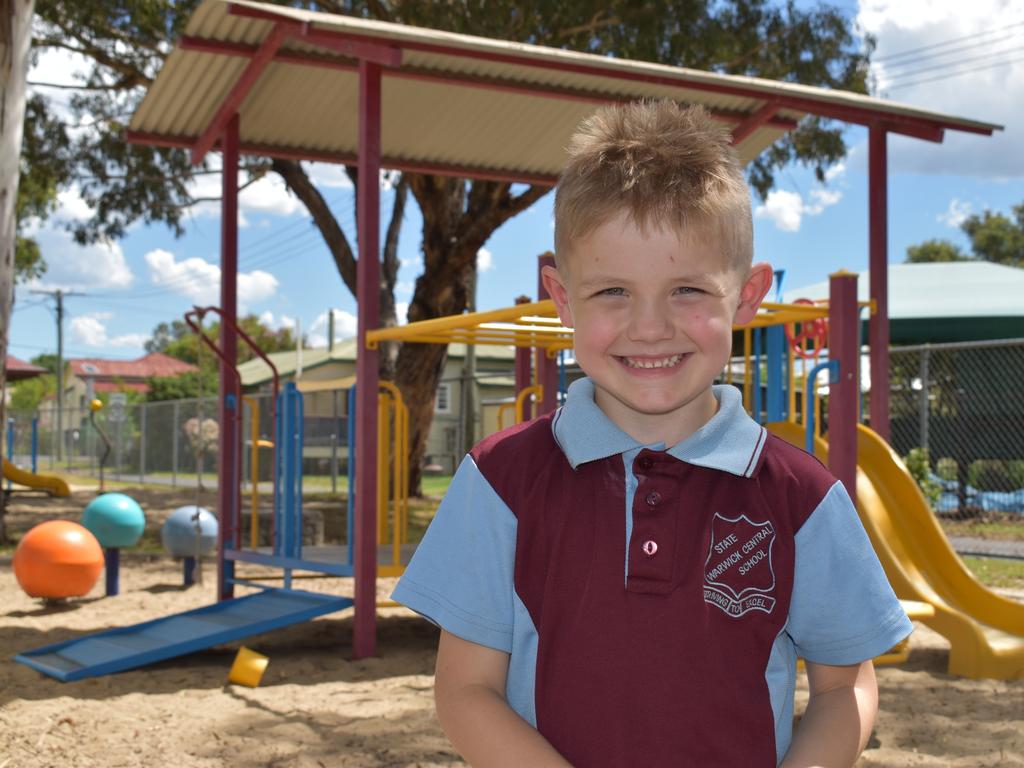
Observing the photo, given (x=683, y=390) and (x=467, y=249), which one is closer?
(x=683, y=390)

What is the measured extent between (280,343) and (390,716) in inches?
2657

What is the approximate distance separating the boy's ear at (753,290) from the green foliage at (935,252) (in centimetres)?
4893

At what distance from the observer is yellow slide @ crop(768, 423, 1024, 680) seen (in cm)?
557

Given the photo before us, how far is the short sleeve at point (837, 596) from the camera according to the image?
151 centimetres

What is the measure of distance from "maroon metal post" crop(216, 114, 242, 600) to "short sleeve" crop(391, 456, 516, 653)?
6.10 meters

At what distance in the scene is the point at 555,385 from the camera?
787cm

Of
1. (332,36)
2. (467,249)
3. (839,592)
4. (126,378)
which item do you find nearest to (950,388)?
(467,249)

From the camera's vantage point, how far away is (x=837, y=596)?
151 cm

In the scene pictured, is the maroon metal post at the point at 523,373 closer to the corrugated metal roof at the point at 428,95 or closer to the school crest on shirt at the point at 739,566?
the corrugated metal roof at the point at 428,95

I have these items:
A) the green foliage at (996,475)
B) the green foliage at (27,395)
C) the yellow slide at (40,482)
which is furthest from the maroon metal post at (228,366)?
the green foliage at (27,395)

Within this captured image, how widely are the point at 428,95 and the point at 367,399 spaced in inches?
98.5

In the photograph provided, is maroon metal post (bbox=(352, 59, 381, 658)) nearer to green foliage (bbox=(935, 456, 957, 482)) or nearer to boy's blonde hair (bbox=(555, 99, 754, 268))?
boy's blonde hair (bbox=(555, 99, 754, 268))

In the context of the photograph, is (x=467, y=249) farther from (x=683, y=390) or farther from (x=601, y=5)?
(x=683, y=390)

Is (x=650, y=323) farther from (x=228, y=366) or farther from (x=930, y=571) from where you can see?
(x=228, y=366)
